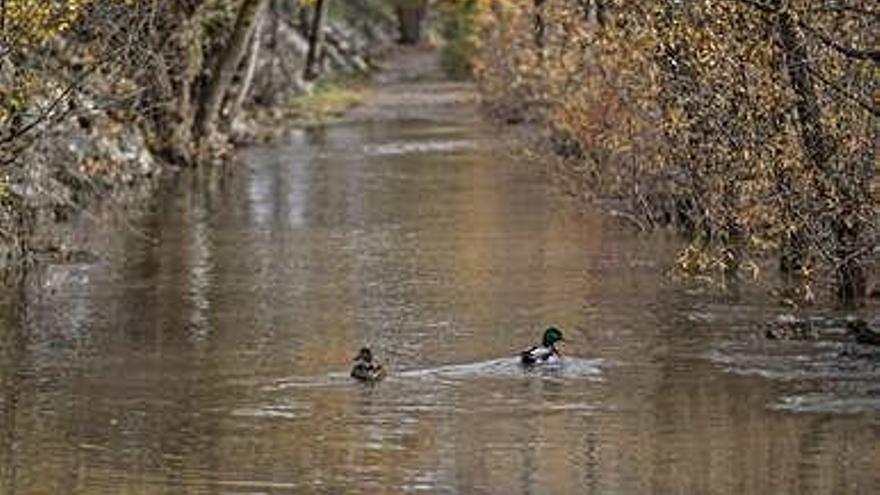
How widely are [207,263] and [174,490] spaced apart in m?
15.1

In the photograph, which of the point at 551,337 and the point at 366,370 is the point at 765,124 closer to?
the point at 551,337

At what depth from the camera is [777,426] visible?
18953 millimetres

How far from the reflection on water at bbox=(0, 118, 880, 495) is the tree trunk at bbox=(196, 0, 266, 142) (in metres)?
14.0

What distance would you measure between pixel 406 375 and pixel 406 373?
0.41ft

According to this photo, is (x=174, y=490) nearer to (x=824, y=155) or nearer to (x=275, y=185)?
(x=824, y=155)

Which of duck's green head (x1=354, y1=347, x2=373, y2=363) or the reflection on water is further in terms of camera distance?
duck's green head (x1=354, y1=347, x2=373, y2=363)

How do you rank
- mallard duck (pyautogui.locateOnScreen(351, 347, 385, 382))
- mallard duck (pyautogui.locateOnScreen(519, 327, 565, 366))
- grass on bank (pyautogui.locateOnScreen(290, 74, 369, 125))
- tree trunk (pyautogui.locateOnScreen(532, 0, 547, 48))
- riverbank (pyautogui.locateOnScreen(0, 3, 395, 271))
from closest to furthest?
mallard duck (pyautogui.locateOnScreen(351, 347, 385, 382))
mallard duck (pyautogui.locateOnScreen(519, 327, 565, 366))
riverbank (pyautogui.locateOnScreen(0, 3, 395, 271))
tree trunk (pyautogui.locateOnScreen(532, 0, 547, 48))
grass on bank (pyautogui.locateOnScreen(290, 74, 369, 125))

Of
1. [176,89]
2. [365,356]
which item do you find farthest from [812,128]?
[176,89]

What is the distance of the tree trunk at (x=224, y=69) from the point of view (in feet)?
163

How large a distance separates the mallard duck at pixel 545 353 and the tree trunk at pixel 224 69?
28.5 meters

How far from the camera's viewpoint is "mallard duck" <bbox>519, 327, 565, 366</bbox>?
Answer: 21.7 m

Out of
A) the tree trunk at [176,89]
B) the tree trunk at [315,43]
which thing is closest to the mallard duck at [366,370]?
the tree trunk at [176,89]

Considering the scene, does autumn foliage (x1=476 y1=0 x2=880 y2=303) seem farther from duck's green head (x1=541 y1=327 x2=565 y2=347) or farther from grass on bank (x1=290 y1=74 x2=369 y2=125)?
grass on bank (x1=290 y1=74 x2=369 y2=125)

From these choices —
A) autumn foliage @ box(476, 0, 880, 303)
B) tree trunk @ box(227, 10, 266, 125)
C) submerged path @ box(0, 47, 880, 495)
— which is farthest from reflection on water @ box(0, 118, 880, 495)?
tree trunk @ box(227, 10, 266, 125)
